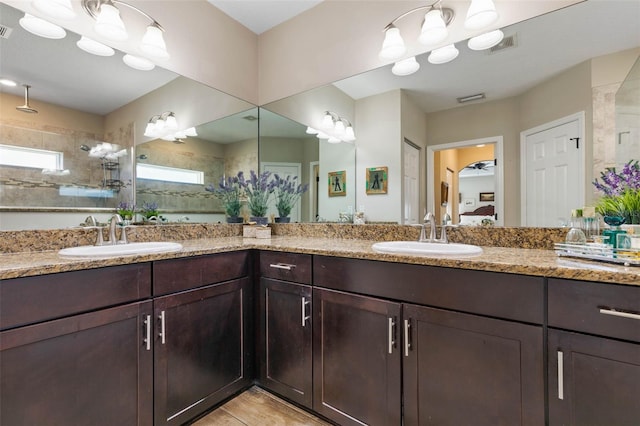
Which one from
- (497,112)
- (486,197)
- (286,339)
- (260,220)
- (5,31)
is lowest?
(286,339)

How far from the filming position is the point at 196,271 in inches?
57.3

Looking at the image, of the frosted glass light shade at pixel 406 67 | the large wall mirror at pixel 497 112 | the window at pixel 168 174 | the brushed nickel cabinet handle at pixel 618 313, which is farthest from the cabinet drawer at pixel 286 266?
the frosted glass light shade at pixel 406 67

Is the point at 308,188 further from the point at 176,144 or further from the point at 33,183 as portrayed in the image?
the point at 33,183

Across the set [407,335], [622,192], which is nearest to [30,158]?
[407,335]

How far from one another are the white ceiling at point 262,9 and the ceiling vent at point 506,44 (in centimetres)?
135

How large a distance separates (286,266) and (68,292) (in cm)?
91

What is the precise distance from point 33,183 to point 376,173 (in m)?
1.84

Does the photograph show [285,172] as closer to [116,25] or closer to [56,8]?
[116,25]

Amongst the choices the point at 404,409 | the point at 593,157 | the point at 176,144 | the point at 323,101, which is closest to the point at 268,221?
the point at 176,144

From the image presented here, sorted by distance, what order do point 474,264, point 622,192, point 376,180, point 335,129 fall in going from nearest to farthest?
1. point 474,264
2. point 622,192
3. point 376,180
4. point 335,129

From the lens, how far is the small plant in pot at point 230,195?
229cm

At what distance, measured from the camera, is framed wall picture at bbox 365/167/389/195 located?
1909 mm

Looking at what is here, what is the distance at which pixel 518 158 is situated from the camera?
147 centimetres

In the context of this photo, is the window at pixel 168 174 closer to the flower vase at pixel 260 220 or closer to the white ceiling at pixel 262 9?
the flower vase at pixel 260 220
